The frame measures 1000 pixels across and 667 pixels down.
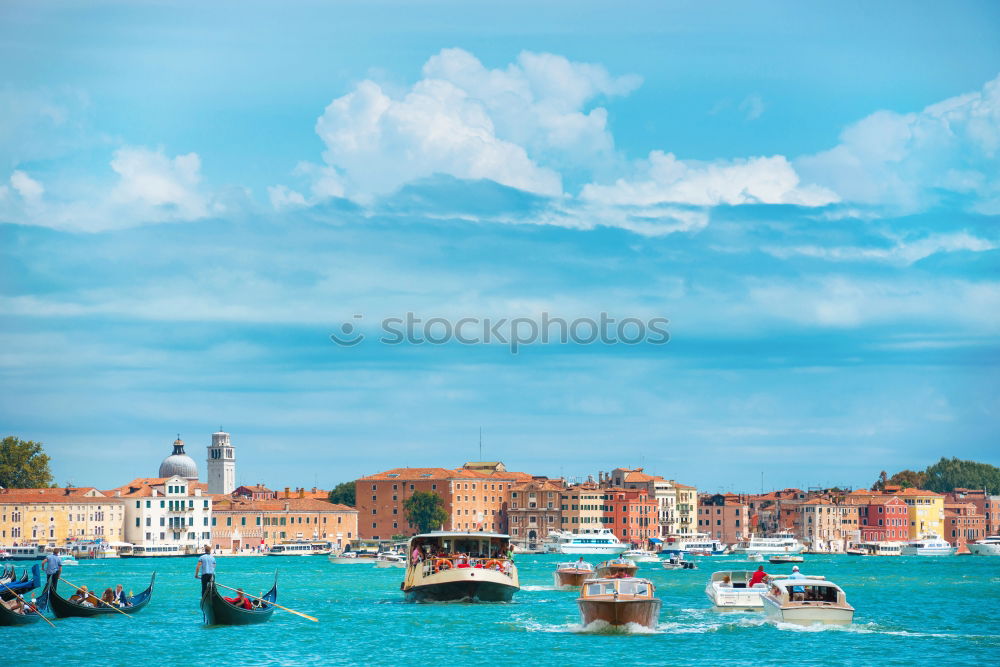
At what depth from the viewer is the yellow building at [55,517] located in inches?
5546

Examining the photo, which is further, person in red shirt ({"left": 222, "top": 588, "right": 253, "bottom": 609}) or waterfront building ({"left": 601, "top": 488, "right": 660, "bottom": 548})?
waterfront building ({"left": 601, "top": 488, "right": 660, "bottom": 548})

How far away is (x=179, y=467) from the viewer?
174m

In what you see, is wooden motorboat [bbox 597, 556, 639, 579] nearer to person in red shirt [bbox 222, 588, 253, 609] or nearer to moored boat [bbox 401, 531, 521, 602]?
moored boat [bbox 401, 531, 521, 602]

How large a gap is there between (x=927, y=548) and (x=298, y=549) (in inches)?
2696

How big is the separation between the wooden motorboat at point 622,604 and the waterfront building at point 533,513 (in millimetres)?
124822

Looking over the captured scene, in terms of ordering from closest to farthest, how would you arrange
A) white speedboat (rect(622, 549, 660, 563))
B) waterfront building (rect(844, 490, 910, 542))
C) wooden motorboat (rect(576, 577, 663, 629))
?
wooden motorboat (rect(576, 577, 663, 629)), white speedboat (rect(622, 549, 660, 563)), waterfront building (rect(844, 490, 910, 542))

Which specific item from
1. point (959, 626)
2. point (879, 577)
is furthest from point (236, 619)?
point (879, 577)

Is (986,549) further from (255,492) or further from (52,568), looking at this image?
(52,568)

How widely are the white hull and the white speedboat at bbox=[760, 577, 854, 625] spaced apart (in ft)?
428

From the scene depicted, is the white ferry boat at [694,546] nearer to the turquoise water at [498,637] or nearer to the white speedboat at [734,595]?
the turquoise water at [498,637]

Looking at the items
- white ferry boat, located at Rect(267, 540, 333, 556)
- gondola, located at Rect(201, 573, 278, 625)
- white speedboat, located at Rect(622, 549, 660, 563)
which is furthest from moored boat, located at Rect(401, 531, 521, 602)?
white ferry boat, located at Rect(267, 540, 333, 556)

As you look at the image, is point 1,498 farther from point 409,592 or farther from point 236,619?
point 236,619

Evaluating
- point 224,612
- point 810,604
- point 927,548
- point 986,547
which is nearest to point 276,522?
point 927,548

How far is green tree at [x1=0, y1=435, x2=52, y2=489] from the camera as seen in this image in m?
149
